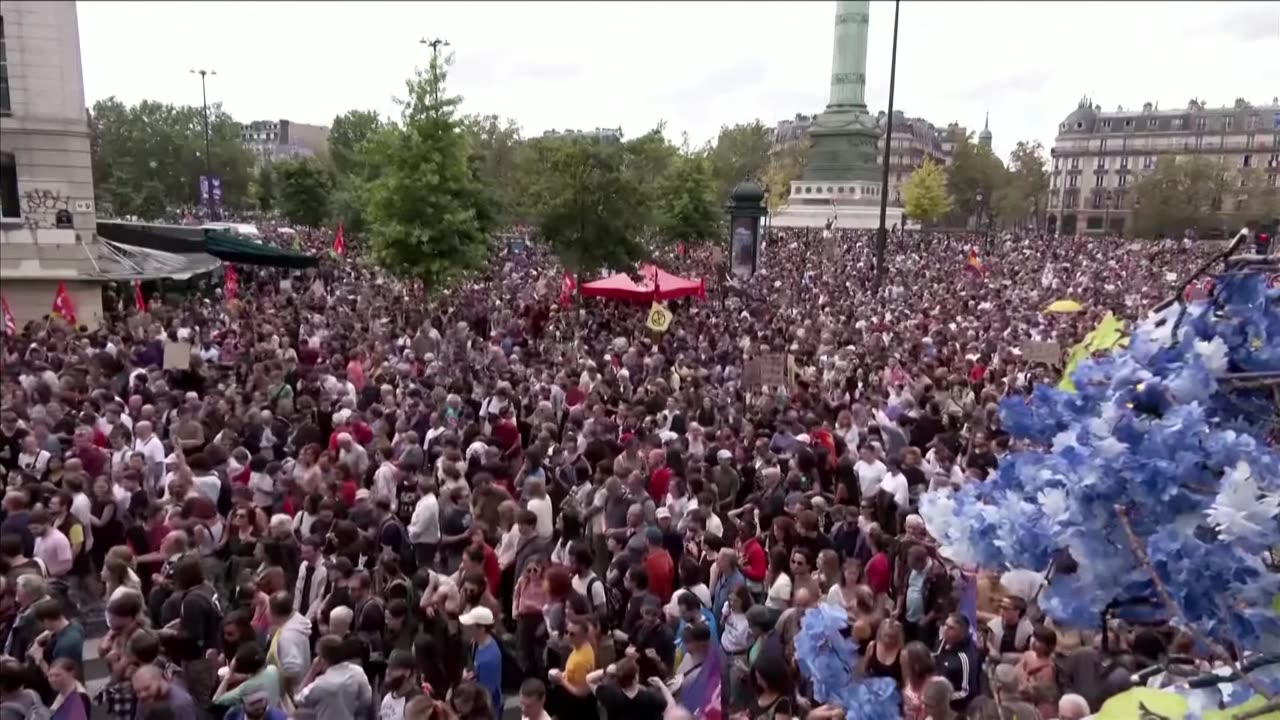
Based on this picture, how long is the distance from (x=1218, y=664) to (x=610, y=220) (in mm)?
19280

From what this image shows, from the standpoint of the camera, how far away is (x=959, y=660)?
195 inches

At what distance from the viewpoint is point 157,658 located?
15.6ft

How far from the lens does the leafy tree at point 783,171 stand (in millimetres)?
71312

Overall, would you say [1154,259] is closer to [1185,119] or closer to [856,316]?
[856,316]

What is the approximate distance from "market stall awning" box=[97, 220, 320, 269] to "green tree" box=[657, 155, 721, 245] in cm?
1416

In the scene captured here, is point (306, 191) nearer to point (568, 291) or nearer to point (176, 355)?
point (568, 291)

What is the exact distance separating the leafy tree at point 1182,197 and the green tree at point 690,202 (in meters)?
38.3

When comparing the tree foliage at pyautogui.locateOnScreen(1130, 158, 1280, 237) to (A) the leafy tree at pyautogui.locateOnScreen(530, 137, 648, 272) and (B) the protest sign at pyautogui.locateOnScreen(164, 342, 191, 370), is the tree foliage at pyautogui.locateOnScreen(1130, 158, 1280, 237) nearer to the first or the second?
(A) the leafy tree at pyautogui.locateOnScreen(530, 137, 648, 272)

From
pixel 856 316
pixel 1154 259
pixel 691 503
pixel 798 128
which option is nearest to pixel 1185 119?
pixel 798 128

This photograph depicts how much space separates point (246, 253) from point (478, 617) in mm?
19291

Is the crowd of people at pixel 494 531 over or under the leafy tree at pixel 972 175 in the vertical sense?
under

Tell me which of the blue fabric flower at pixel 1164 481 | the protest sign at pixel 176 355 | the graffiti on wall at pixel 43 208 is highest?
the graffiti on wall at pixel 43 208

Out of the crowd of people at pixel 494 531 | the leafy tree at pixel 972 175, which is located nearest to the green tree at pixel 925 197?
the leafy tree at pixel 972 175

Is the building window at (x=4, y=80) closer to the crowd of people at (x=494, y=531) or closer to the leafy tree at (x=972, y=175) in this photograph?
the crowd of people at (x=494, y=531)
